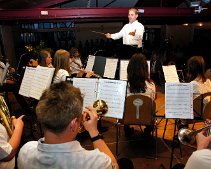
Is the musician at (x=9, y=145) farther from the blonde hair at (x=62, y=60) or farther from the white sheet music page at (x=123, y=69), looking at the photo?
the white sheet music page at (x=123, y=69)

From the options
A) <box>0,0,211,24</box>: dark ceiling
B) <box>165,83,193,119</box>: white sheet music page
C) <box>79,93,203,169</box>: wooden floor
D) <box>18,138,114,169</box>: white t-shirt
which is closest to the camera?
<box>18,138,114,169</box>: white t-shirt

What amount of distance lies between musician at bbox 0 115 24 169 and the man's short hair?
2.12 ft

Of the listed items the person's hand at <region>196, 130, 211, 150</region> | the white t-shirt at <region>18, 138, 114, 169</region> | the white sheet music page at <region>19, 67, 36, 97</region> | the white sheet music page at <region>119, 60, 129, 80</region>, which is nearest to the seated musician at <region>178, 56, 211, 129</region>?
the white sheet music page at <region>119, 60, 129, 80</region>

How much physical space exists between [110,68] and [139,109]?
185 cm

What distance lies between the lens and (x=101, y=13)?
7988 millimetres

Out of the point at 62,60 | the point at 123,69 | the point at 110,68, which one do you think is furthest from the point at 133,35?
the point at 62,60

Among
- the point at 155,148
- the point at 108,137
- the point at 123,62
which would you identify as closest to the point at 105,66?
the point at 123,62

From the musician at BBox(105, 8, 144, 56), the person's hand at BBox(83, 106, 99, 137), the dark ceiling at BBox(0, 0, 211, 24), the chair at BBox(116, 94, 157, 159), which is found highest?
the dark ceiling at BBox(0, 0, 211, 24)

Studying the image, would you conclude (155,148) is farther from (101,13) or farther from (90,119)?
(101,13)

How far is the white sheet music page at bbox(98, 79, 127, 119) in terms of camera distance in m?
2.64

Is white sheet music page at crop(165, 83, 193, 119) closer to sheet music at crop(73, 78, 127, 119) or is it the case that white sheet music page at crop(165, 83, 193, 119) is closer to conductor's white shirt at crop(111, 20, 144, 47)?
sheet music at crop(73, 78, 127, 119)

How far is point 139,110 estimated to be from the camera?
304cm

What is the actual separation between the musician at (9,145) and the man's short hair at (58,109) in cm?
65

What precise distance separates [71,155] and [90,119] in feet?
1.16
